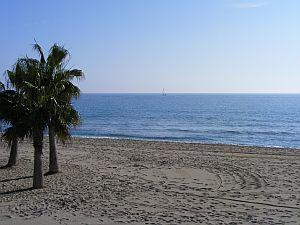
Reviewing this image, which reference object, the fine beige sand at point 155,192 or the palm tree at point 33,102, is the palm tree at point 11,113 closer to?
the palm tree at point 33,102

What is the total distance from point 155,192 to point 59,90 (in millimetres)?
4976

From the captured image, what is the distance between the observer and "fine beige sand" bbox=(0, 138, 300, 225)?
434 inches

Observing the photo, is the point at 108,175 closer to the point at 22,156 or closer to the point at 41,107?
the point at 41,107

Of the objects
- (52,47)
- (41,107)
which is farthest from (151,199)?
(52,47)

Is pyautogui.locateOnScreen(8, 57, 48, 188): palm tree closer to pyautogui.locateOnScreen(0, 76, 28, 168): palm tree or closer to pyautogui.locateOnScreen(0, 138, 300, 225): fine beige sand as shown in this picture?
pyautogui.locateOnScreen(0, 76, 28, 168): palm tree

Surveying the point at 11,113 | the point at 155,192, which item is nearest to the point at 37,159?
the point at 11,113

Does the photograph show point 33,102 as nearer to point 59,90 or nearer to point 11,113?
point 59,90

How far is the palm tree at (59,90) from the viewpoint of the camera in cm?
1446

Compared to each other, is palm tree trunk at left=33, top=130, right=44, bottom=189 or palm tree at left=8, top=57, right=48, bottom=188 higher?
palm tree at left=8, top=57, right=48, bottom=188

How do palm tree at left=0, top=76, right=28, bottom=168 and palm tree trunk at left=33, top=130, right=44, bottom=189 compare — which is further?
palm tree at left=0, top=76, right=28, bottom=168

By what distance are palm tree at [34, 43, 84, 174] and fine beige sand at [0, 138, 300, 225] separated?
2.27m

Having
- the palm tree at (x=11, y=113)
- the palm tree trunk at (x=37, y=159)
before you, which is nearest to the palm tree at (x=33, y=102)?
the palm tree trunk at (x=37, y=159)

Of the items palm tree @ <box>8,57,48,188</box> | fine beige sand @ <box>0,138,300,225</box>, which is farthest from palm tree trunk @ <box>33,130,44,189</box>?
fine beige sand @ <box>0,138,300,225</box>

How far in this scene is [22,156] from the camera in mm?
23328
